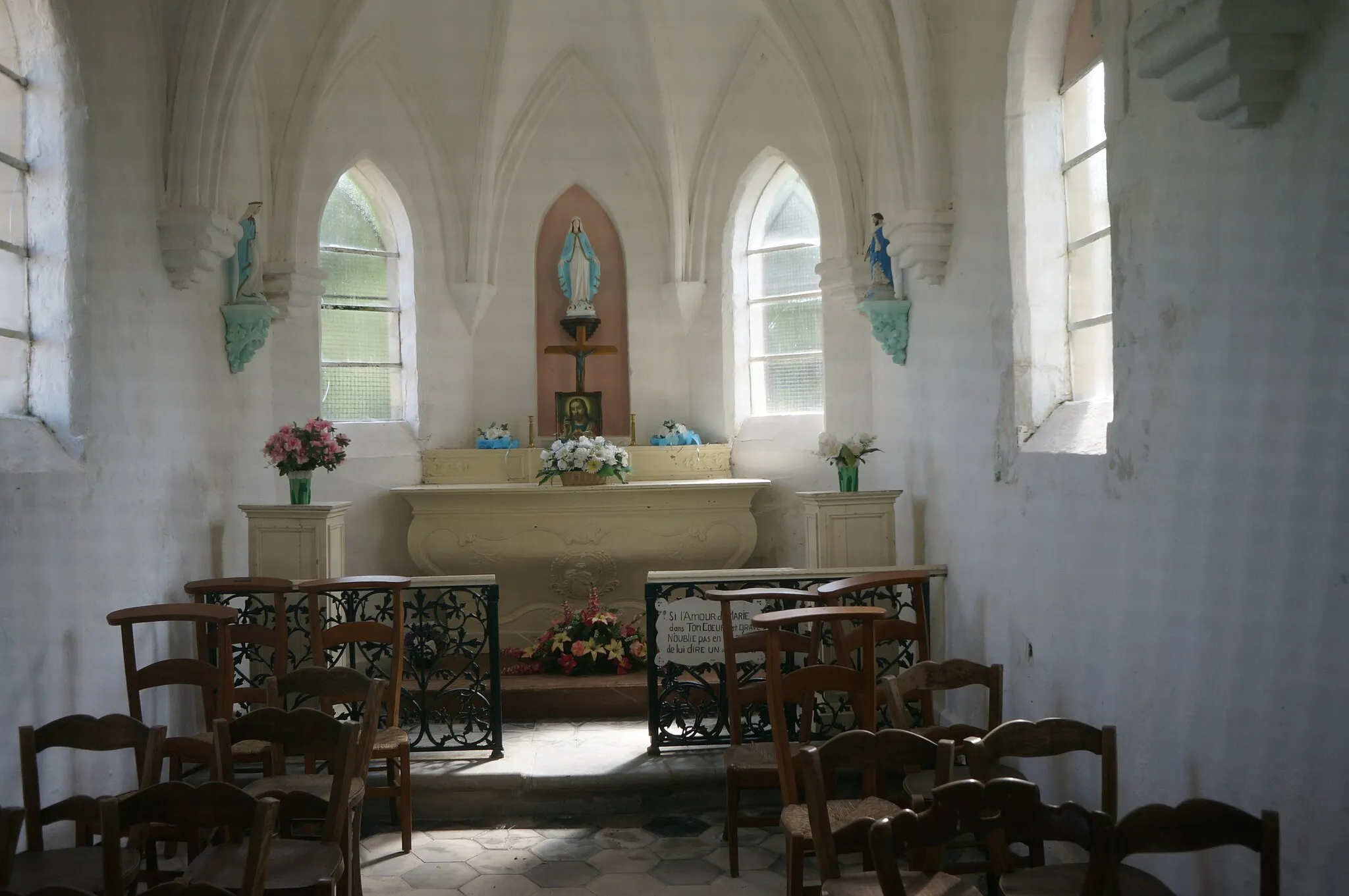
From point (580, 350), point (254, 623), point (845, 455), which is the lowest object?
point (254, 623)

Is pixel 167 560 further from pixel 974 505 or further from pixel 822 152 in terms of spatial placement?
pixel 822 152

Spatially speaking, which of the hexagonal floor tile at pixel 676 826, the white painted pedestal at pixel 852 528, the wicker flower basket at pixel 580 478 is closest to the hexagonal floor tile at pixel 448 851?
the hexagonal floor tile at pixel 676 826

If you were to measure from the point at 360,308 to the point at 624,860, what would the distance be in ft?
18.9

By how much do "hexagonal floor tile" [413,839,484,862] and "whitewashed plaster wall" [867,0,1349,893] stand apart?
2644mm

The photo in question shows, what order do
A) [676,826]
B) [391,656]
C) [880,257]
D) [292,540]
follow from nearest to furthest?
[676,826]
[391,656]
[292,540]
[880,257]

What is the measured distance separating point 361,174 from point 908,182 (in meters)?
4.88

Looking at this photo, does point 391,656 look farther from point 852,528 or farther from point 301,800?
point 852,528

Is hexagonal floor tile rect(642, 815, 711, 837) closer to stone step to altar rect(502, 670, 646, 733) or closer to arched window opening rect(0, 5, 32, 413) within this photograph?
stone step to altar rect(502, 670, 646, 733)

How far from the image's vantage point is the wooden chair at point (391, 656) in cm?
512

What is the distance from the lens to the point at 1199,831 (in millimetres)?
2625

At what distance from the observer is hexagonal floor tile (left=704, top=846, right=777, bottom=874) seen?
4844 millimetres

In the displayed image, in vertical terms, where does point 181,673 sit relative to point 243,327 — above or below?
below

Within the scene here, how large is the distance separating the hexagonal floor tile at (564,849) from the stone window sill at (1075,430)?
2781 millimetres

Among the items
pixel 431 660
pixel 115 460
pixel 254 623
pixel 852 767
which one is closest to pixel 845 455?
pixel 431 660
